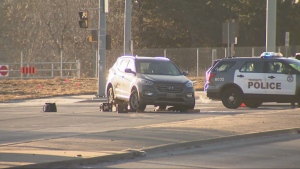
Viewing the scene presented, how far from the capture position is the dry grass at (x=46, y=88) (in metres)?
35.7

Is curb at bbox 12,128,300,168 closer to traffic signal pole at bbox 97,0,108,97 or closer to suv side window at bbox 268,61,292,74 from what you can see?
suv side window at bbox 268,61,292,74

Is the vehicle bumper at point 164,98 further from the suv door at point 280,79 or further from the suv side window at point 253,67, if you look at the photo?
the suv door at point 280,79

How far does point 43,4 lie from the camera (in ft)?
186

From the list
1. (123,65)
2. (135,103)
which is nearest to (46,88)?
(123,65)

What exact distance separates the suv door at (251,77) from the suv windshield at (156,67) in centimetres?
206

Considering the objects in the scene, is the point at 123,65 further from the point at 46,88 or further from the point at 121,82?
the point at 46,88

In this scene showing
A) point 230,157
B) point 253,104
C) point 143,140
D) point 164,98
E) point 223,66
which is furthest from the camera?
point 253,104

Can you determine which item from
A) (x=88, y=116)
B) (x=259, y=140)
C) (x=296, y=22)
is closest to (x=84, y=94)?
(x=88, y=116)

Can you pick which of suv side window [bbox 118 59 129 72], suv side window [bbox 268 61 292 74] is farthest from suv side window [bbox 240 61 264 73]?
suv side window [bbox 118 59 129 72]

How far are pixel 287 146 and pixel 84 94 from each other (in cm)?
2186

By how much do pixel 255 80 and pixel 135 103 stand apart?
4.09m

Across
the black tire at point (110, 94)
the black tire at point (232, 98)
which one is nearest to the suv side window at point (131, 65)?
the black tire at point (110, 94)

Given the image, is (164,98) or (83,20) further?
(83,20)

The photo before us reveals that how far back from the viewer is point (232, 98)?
2506 cm
